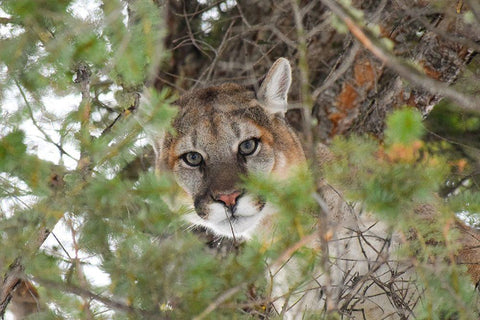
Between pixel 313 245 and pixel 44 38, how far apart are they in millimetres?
1994

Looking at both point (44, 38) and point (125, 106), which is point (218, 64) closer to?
point (125, 106)

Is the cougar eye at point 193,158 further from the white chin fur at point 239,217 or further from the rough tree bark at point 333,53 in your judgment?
the rough tree bark at point 333,53

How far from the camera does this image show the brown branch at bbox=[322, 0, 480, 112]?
2297mm

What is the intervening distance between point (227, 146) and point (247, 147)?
0.52 ft

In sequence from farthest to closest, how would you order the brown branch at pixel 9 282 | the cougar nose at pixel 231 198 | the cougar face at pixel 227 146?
1. the cougar face at pixel 227 146
2. the cougar nose at pixel 231 198
3. the brown branch at pixel 9 282

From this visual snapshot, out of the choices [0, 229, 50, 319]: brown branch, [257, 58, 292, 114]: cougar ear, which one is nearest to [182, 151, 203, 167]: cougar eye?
[257, 58, 292, 114]: cougar ear

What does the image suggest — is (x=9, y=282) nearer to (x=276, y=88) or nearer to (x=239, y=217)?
(x=239, y=217)

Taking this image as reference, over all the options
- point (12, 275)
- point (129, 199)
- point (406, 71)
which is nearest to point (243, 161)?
point (129, 199)

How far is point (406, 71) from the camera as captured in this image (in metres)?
2.37

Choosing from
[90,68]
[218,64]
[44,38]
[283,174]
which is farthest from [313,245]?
[218,64]

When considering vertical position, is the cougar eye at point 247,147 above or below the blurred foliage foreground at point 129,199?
above

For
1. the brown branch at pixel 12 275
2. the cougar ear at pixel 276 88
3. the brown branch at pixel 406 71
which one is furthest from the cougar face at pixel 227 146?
the brown branch at pixel 406 71

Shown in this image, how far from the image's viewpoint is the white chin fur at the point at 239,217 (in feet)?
13.4

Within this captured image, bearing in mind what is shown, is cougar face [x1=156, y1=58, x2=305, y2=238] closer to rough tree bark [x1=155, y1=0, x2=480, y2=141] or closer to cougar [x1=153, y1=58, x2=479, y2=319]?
cougar [x1=153, y1=58, x2=479, y2=319]
